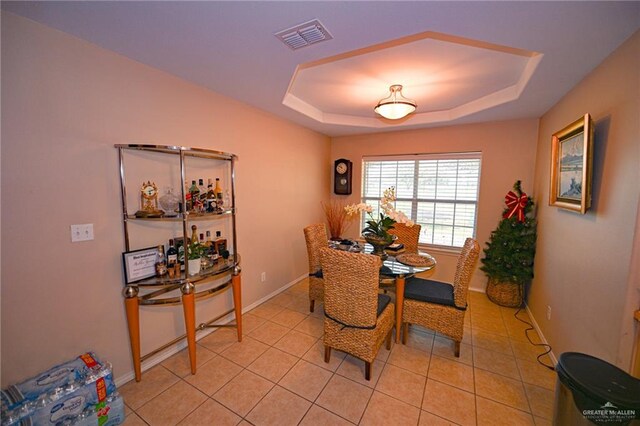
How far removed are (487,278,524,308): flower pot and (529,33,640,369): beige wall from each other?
2.58ft

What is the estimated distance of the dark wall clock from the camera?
439 centimetres

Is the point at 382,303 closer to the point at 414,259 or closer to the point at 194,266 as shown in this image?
the point at 414,259

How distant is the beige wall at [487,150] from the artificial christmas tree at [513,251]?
0.63 feet

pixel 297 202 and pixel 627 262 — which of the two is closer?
pixel 627 262

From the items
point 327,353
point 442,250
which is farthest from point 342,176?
point 327,353

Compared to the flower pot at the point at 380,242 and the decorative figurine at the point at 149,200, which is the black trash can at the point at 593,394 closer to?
the flower pot at the point at 380,242

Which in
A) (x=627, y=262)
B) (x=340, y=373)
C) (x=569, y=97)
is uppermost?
(x=569, y=97)

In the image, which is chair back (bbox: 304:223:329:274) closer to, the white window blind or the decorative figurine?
the decorative figurine

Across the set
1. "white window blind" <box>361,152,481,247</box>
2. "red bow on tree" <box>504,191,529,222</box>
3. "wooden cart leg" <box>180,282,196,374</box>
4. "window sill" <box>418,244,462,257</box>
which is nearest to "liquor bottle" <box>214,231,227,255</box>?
"wooden cart leg" <box>180,282,196,374</box>

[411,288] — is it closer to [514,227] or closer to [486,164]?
[514,227]

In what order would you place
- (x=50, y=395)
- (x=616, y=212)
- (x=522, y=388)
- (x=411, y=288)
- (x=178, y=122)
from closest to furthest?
(x=50, y=395) < (x=616, y=212) < (x=522, y=388) < (x=178, y=122) < (x=411, y=288)

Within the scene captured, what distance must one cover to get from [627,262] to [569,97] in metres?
1.65

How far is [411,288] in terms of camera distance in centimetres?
248

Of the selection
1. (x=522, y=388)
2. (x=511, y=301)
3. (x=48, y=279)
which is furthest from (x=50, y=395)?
(x=511, y=301)
